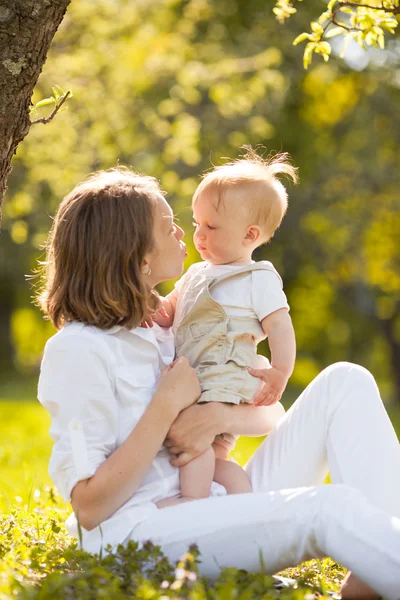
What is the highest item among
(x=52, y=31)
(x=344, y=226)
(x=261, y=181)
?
(x=52, y=31)

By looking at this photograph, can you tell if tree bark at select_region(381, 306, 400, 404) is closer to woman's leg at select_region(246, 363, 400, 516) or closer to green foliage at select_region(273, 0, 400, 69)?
green foliage at select_region(273, 0, 400, 69)

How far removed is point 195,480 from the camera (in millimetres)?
2895

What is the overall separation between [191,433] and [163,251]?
666mm

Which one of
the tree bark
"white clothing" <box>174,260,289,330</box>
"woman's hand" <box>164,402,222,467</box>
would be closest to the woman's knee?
"white clothing" <box>174,260,289,330</box>

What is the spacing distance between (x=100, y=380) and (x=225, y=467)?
0.68 m

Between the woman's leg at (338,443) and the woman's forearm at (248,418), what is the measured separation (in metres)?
0.06

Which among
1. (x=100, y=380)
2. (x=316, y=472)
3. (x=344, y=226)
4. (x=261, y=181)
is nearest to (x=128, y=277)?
(x=100, y=380)

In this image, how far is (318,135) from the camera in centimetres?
1905

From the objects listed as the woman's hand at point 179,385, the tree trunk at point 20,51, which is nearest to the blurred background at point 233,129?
the tree trunk at point 20,51

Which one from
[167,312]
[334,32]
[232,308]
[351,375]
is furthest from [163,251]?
[334,32]

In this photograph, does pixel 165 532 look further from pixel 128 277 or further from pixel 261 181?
pixel 261 181

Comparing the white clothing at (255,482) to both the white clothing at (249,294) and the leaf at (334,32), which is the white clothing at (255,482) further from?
the leaf at (334,32)

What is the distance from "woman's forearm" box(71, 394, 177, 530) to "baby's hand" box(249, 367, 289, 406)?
1.67ft

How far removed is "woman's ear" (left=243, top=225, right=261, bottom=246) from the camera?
3.38 m
